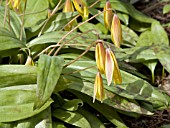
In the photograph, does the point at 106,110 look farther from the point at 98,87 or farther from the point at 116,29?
the point at 116,29

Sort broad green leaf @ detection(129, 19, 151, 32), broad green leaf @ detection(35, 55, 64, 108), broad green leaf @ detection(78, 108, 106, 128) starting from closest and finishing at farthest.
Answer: broad green leaf @ detection(35, 55, 64, 108) < broad green leaf @ detection(78, 108, 106, 128) < broad green leaf @ detection(129, 19, 151, 32)

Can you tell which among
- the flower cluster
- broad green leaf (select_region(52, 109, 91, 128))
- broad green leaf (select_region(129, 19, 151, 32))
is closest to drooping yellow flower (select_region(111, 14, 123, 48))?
the flower cluster

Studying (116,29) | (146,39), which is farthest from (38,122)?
(146,39)

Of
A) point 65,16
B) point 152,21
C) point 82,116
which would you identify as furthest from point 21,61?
point 152,21

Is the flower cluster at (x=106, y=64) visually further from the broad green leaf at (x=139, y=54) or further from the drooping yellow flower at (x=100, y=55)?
the broad green leaf at (x=139, y=54)

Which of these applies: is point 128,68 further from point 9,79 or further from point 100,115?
point 9,79

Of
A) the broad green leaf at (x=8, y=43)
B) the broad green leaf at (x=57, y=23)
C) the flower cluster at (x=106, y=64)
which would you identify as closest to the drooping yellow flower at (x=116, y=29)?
the flower cluster at (x=106, y=64)

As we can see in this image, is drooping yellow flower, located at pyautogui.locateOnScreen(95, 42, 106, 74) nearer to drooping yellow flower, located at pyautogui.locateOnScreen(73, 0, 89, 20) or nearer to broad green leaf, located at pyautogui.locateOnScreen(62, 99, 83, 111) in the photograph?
broad green leaf, located at pyautogui.locateOnScreen(62, 99, 83, 111)
